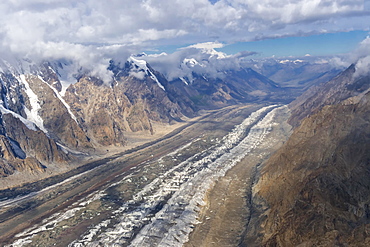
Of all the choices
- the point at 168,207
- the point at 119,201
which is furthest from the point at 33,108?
the point at 168,207

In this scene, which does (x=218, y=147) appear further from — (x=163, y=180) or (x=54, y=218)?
(x=54, y=218)

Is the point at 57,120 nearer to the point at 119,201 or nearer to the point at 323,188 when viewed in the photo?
the point at 119,201

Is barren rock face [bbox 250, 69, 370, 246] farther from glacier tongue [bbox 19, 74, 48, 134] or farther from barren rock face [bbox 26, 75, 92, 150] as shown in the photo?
glacier tongue [bbox 19, 74, 48, 134]

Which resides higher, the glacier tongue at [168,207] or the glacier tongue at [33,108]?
the glacier tongue at [33,108]

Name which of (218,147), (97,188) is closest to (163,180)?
(97,188)

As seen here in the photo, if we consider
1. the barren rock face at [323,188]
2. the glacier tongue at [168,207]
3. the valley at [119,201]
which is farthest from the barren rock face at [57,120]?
the barren rock face at [323,188]

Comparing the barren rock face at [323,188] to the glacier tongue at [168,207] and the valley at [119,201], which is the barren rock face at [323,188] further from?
the valley at [119,201]
